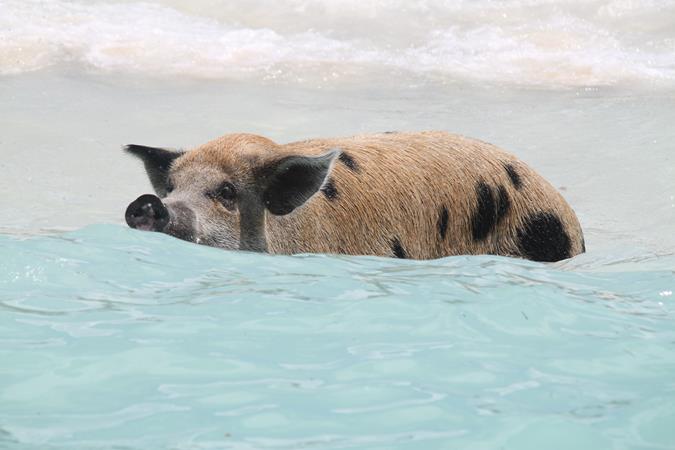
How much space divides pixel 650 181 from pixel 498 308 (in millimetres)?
4925

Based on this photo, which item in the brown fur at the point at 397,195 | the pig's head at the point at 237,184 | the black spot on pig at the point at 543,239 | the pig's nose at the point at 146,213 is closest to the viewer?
the pig's nose at the point at 146,213

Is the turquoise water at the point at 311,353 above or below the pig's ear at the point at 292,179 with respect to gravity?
below

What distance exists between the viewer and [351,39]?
48.6ft

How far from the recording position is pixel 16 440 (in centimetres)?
374

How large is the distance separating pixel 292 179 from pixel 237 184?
1.02 feet

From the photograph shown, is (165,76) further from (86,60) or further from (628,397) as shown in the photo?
(628,397)

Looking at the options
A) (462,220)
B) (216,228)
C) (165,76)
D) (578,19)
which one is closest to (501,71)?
(578,19)

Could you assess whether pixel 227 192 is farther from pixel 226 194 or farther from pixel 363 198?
pixel 363 198

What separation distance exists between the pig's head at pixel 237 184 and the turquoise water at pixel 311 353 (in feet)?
0.91

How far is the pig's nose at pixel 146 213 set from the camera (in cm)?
591

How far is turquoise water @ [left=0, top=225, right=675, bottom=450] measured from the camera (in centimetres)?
389

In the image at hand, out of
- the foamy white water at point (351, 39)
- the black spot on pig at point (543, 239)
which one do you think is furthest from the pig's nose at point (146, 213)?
the foamy white water at point (351, 39)

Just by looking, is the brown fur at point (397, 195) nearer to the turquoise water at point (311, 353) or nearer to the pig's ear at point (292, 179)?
the pig's ear at point (292, 179)

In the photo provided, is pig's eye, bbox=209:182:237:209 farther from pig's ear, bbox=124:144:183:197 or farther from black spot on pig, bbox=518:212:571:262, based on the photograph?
black spot on pig, bbox=518:212:571:262
